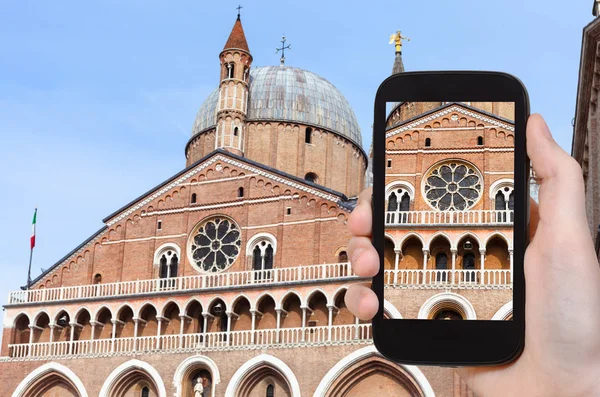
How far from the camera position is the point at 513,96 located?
3.30 meters

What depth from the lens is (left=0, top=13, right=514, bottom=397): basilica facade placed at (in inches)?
1232

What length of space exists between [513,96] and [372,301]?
84 centimetres

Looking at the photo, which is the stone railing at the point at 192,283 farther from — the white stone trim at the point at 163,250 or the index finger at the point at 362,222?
the index finger at the point at 362,222

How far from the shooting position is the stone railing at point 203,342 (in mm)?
31797

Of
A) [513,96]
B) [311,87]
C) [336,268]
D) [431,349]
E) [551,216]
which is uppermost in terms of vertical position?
[311,87]

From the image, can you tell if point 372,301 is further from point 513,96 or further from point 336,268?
point 336,268

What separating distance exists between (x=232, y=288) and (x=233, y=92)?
32.9 feet

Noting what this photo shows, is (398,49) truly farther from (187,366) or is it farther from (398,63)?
(187,366)

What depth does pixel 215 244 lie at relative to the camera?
1423 inches

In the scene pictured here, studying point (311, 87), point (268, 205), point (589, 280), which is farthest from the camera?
point (311, 87)

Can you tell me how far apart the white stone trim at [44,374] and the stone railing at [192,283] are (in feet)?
8.81

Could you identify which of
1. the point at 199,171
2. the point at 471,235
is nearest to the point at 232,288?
the point at 199,171

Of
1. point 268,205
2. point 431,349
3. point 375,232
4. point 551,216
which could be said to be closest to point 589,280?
point 551,216

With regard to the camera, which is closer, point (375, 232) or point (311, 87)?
point (375, 232)
